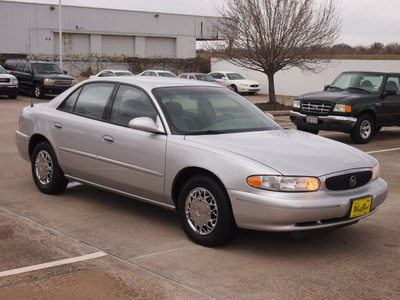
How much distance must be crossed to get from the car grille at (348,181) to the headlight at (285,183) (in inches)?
7.1

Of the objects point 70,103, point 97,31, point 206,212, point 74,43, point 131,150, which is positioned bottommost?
point 206,212

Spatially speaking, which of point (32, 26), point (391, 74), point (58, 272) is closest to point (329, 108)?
point (391, 74)

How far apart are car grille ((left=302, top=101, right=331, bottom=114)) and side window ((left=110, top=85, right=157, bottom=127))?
7.73m

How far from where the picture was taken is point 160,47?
55.2 m

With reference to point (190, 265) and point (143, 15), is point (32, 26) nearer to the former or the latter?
point (143, 15)

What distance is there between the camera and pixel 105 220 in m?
6.08

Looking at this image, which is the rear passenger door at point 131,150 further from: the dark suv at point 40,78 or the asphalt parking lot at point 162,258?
the dark suv at point 40,78

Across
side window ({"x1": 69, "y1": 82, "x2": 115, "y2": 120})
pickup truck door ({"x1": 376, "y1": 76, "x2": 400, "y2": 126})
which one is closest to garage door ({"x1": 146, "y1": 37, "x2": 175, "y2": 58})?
pickup truck door ({"x1": 376, "y1": 76, "x2": 400, "y2": 126})

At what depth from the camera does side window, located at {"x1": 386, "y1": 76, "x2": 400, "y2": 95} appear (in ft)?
45.6

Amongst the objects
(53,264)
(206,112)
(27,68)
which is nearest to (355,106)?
(206,112)

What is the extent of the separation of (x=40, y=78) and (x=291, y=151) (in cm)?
2197

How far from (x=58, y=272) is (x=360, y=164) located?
9.47 feet

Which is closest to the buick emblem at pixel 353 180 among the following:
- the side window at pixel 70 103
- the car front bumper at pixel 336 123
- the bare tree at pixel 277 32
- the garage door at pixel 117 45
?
the side window at pixel 70 103

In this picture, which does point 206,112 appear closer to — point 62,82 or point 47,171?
point 47,171
